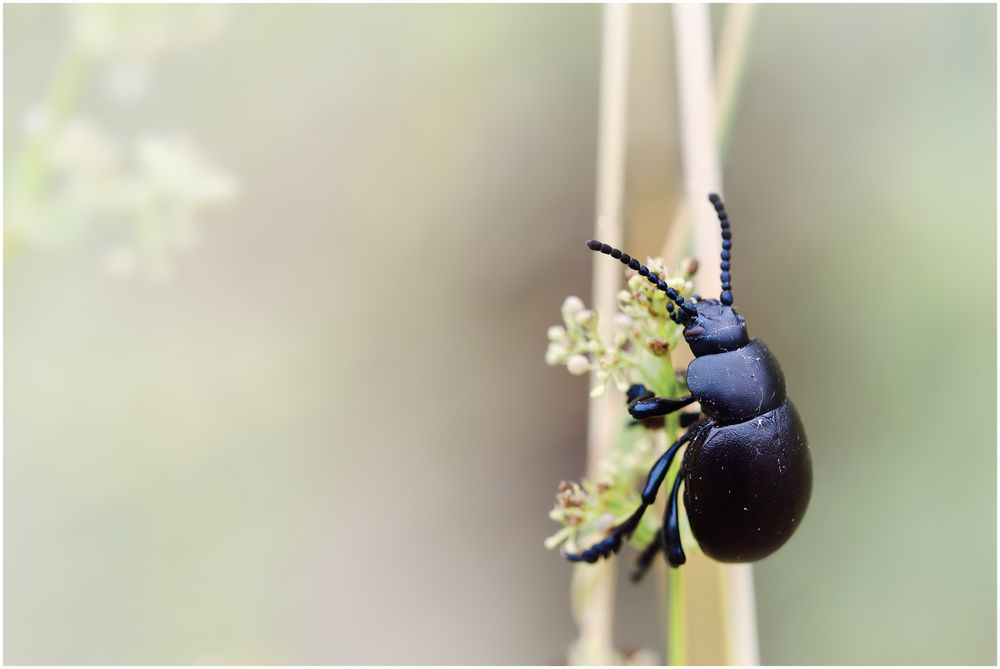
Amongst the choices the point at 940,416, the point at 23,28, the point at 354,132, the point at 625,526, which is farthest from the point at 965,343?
the point at 23,28

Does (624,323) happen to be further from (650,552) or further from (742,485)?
(650,552)

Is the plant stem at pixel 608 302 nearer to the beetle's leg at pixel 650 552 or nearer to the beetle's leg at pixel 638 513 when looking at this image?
the beetle's leg at pixel 650 552

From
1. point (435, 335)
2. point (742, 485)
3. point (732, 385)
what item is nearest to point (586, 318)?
point (732, 385)

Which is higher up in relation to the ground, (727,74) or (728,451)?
(727,74)

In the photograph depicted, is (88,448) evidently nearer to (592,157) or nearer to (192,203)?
(192,203)

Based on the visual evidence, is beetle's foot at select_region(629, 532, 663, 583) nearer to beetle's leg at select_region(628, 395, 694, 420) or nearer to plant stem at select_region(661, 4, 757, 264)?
beetle's leg at select_region(628, 395, 694, 420)

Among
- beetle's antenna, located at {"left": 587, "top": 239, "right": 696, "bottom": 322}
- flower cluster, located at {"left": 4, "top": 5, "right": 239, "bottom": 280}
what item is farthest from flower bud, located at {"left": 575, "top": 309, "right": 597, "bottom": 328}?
flower cluster, located at {"left": 4, "top": 5, "right": 239, "bottom": 280}

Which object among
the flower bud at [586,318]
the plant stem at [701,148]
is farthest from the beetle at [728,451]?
the plant stem at [701,148]
